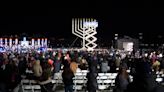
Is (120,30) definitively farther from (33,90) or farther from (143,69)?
(143,69)

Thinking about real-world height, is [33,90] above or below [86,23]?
below

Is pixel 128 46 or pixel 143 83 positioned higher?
pixel 128 46

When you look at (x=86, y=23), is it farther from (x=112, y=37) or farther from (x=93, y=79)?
(x=93, y=79)

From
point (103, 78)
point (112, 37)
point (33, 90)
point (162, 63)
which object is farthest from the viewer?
point (112, 37)

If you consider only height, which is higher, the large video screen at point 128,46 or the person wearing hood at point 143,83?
the large video screen at point 128,46

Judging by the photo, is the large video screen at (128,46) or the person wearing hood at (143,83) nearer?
the person wearing hood at (143,83)

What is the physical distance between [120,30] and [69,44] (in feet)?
41.7

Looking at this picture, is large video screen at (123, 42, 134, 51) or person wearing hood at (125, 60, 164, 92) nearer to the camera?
person wearing hood at (125, 60, 164, 92)

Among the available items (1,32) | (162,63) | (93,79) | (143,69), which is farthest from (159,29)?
(143,69)

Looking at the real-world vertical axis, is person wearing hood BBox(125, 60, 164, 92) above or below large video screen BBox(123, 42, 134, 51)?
below

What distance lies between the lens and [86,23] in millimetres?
90875

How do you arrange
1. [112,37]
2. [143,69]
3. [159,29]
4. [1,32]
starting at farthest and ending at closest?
[112,37] → [159,29] → [1,32] → [143,69]

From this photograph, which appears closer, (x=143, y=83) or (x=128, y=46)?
(x=143, y=83)

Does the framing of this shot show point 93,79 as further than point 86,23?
No
